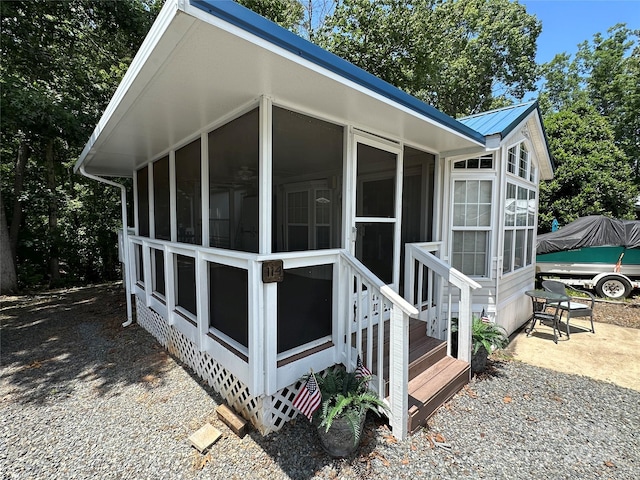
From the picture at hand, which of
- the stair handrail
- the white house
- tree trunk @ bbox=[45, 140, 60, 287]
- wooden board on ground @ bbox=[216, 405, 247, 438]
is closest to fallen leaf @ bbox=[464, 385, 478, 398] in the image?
the white house

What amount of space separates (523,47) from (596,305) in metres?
14.9

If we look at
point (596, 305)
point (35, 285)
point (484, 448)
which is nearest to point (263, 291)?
point (484, 448)

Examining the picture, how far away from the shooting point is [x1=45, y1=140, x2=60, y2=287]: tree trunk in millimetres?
9250

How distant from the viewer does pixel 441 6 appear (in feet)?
38.1

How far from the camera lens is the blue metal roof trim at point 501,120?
155 inches

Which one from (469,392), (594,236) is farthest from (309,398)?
(594,236)

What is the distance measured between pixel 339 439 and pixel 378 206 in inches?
→ 87.8

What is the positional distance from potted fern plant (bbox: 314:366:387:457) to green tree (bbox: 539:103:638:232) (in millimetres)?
11234

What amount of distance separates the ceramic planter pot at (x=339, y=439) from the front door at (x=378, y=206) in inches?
61.2

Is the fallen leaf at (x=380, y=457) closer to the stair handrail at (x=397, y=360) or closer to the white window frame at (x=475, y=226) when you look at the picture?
the stair handrail at (x=397, y=360)

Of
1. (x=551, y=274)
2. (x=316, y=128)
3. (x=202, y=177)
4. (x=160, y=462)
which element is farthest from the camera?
(x=551, y=274)

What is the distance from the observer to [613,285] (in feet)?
24.7

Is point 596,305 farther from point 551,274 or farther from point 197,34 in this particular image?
point 197,34

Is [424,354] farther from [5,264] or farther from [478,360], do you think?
[5,264]
